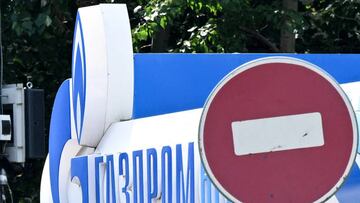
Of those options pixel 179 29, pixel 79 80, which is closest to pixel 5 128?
pixel 79 80

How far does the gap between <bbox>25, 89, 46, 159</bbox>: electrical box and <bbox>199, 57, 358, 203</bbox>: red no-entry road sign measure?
4.20 meters

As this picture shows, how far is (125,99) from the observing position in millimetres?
5051

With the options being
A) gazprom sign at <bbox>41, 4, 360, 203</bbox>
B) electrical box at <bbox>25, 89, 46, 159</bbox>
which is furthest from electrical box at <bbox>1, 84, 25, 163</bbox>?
gazprom sign at <bbox>41, 4, 360, 203</bbox>

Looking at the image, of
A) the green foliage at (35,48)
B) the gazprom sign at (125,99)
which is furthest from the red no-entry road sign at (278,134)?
the green foliage at (35,48)

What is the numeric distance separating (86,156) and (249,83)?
8.20 feet

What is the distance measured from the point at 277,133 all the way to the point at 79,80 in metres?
2.82

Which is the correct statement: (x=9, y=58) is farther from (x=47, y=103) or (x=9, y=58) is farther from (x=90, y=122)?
(x=90, y=122)

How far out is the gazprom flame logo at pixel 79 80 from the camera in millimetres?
5246

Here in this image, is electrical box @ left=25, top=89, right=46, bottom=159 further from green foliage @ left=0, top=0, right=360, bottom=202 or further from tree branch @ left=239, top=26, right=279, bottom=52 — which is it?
tree branch @ left=239, top=26, right=279, bottom=52

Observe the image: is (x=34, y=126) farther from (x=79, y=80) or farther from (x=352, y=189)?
(x=352, y=189)

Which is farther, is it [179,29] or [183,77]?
[179,29]

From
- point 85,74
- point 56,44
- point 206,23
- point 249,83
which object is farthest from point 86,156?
point 56,44

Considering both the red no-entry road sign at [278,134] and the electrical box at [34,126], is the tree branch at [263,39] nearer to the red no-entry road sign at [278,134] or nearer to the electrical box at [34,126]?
the electrical box at [34,126]

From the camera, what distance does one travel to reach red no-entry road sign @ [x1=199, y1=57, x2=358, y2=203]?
2707 millimetres
